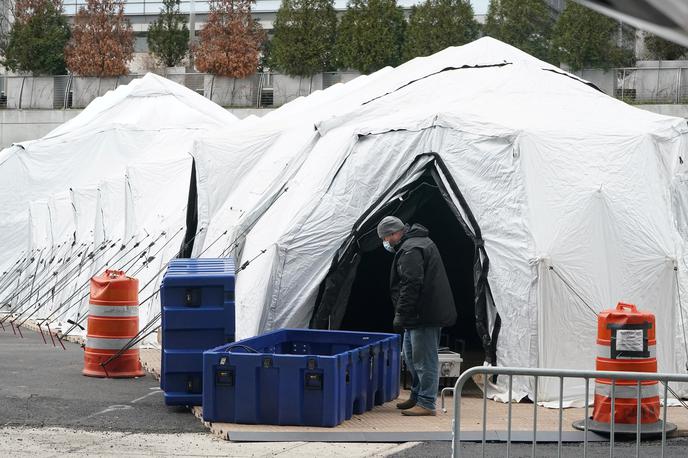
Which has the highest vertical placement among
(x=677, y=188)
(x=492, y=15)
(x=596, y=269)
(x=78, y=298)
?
(x=492, y=15)

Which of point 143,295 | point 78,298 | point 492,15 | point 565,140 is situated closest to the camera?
point 565,140

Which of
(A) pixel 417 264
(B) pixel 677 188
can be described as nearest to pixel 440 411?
(A) pixel 417 264

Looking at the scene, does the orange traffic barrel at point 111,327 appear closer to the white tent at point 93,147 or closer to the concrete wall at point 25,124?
the white tent at point 93,147

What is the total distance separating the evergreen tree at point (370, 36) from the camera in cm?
3575

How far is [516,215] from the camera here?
12.1 metres

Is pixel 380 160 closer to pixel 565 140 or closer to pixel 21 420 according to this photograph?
pixel 565 140

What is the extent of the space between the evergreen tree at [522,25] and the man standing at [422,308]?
1013 inches

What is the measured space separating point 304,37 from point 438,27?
4.07 meters

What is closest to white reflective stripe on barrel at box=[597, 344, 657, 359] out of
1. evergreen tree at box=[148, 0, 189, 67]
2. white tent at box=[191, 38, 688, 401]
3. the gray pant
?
the gray pant

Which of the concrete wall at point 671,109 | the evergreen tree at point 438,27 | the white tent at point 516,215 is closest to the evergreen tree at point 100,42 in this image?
the evergreen tree at point 438,27

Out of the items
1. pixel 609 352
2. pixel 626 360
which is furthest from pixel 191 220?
pixel 626 360

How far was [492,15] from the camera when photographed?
35.9 metres

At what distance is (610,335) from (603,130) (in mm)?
4179

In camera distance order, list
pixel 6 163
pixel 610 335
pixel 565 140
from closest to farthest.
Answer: pixel 610 335, pixel 565 140, pixel 6 163
